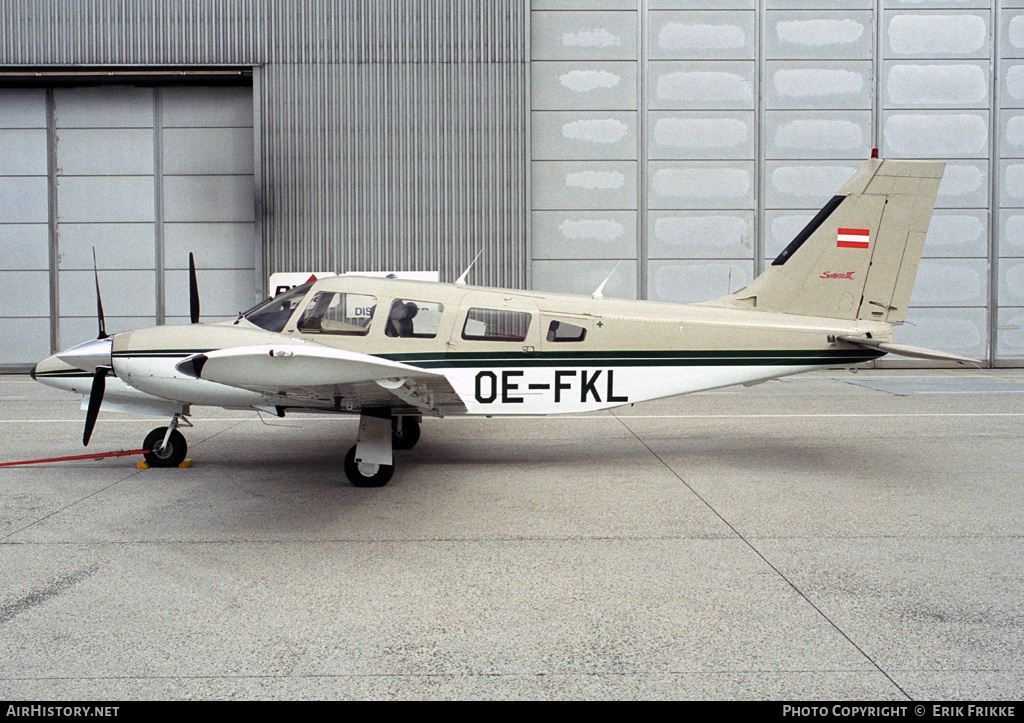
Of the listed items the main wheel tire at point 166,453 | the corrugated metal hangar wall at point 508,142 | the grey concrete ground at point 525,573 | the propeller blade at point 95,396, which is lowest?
the grey concrete ground at point 525,573

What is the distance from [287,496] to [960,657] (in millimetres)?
5565

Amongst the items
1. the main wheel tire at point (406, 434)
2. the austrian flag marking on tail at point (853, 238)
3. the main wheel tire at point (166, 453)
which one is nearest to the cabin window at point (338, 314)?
the main wheel tire at point (406, 434)

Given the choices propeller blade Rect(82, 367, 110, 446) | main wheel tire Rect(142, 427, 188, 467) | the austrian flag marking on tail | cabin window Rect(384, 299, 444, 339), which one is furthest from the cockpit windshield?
the austrian flag marking on tail

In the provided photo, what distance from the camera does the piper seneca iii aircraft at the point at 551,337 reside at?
7.43 metres

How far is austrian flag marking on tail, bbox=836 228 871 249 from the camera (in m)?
8.63

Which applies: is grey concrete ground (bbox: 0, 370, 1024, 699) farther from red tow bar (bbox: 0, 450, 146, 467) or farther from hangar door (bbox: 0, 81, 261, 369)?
hangar door (bbox: 0, 81, 261, 369)

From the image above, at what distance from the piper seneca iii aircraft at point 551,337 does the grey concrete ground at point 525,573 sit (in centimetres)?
83

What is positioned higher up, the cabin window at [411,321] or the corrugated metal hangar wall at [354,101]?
the corrugated metal hangar wall at [354,101]

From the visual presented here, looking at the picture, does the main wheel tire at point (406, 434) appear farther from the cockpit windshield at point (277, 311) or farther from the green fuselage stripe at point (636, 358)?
the cockpit windshield at point (277, 311)

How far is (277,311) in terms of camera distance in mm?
7926

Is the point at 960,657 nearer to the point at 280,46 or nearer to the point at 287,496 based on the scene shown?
the point at 287,496

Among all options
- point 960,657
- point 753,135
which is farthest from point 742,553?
point 753,135

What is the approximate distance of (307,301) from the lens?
25.8 ft

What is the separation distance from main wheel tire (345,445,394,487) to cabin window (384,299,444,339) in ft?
4.75
